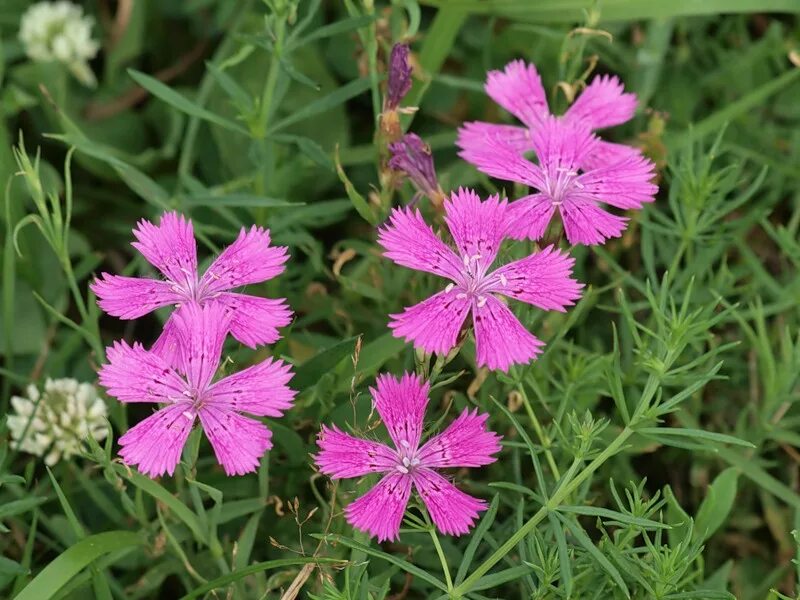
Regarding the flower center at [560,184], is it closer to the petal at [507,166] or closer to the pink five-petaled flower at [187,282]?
the petal at [507,166]

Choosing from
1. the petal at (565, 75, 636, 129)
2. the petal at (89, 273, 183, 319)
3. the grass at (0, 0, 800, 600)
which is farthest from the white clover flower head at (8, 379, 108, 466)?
the petal at (565, 75, 636, 129)

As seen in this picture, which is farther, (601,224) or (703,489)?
(703,489)

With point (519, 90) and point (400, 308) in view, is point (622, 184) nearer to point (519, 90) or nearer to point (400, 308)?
point (519, 90)

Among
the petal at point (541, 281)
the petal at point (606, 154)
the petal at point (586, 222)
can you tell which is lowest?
the petal at point (541, 281)

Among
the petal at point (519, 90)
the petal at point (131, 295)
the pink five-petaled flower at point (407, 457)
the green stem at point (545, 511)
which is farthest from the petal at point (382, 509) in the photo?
the petal at point (519, 90)

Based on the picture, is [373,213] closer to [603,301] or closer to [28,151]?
[603,301]

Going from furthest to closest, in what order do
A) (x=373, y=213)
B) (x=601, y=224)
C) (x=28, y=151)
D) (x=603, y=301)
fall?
(x=28, y=151), (x=603, y=301), (x=373, y=213), (x=601, y=224)

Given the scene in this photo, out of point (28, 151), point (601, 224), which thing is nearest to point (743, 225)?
point (601, 224)
